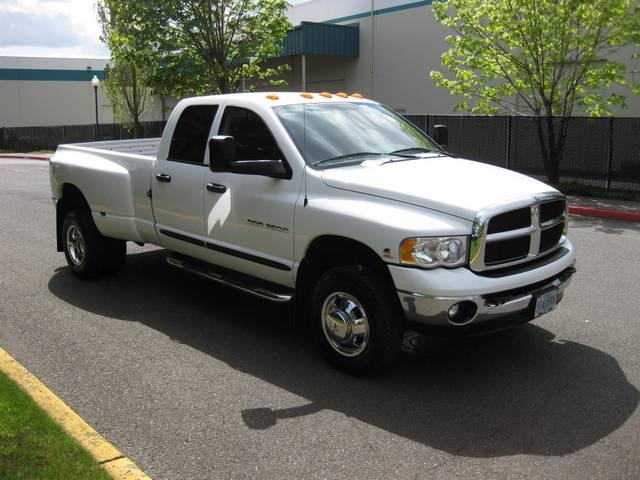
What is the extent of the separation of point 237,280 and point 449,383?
1.93 metres

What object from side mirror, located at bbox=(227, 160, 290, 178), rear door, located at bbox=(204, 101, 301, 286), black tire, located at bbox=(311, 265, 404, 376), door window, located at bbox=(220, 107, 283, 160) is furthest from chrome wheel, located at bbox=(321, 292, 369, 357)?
door window, located at bbox=(220, 107, 283, 160)

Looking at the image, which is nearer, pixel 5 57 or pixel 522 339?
pixel 522 339

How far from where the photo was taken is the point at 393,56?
2503cm

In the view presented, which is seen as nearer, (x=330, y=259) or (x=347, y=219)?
(x=347, y=219)

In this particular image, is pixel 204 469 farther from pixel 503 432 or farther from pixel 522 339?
pixel 522 339

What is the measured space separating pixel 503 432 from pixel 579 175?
1404cm

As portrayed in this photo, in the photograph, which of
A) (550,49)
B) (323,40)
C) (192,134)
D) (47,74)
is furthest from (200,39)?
(47,74)

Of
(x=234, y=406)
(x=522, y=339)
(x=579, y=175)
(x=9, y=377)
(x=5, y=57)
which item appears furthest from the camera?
(x=5, y=57)

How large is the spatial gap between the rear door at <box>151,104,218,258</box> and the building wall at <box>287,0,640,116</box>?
17726 mm

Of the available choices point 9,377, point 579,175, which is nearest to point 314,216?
point 9,377

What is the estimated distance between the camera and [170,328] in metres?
6.01

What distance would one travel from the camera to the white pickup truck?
171 inches

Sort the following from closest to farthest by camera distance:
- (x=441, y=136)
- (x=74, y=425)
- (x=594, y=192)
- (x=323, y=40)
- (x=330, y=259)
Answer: (x=74, y=425), (x=330, y=259), (x=441, y=136), (x=594, y=192), (x=323, y=40)

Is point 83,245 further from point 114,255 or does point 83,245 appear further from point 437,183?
point 437,183
